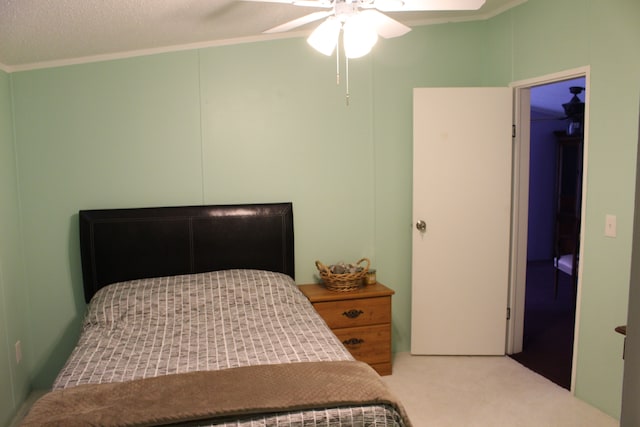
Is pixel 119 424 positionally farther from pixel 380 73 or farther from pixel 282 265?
pixel 380 73

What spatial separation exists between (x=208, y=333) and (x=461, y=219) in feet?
6.23

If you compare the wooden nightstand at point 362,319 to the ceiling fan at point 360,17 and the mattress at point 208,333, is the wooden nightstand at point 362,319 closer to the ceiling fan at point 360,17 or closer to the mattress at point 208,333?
the mattress at point 208,333

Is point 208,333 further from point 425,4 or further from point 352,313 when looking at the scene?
point 425,4

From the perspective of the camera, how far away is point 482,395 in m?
2.91

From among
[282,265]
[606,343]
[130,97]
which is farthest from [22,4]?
[606,343]

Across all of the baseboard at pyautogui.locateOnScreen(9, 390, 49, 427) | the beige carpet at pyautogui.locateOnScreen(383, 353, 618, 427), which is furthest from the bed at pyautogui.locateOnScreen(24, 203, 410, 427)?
the beige carpet at pyautogui.locateOnScreen(383, 353, 618, 427)

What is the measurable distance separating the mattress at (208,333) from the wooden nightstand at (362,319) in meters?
0.22

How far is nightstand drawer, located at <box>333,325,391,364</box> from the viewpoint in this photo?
123 inches

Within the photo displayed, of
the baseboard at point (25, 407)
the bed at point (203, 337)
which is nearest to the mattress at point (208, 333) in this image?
the bed at point (203, 337)

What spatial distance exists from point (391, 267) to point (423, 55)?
1518 mm

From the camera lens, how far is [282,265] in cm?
327

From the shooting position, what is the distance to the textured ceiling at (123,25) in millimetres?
2174

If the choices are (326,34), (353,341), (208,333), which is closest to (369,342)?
(353,341)

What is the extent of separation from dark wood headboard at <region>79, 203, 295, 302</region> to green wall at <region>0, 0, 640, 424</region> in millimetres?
128
